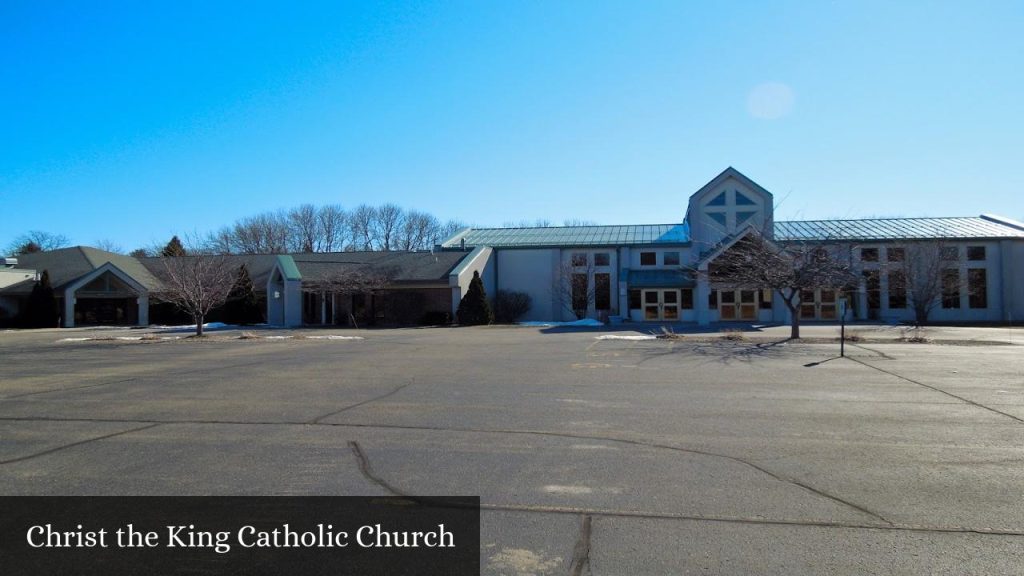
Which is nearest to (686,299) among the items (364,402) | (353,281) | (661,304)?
(661,304)

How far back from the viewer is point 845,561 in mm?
3975

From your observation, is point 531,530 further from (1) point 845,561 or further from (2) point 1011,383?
(2) point 1011,383

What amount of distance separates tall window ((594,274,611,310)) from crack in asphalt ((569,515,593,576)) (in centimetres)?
3701

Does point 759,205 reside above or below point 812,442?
above

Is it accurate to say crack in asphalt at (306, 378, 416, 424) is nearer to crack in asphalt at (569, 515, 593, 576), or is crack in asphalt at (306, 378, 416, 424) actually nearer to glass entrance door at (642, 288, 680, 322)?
crack in asphalt at (569, 515, 593, 576)

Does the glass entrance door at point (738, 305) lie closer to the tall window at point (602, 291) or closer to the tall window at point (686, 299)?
the tall window at point (686, 299)

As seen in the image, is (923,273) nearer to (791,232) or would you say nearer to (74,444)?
(791,232)

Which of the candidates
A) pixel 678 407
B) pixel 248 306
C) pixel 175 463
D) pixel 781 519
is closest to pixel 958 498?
pixel 781 519

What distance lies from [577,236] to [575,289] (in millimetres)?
5940

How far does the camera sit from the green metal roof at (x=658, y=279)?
38.8m

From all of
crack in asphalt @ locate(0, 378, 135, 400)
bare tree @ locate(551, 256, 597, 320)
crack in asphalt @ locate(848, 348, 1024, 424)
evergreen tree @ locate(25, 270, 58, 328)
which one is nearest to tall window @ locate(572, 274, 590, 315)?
bare tree @ locate(551, 256, 597, 320)

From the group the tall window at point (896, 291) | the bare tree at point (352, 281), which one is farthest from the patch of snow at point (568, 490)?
the tall window at point (896, 291)

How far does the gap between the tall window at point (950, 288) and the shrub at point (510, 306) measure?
84.2 feet

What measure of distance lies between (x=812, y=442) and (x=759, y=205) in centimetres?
3643
